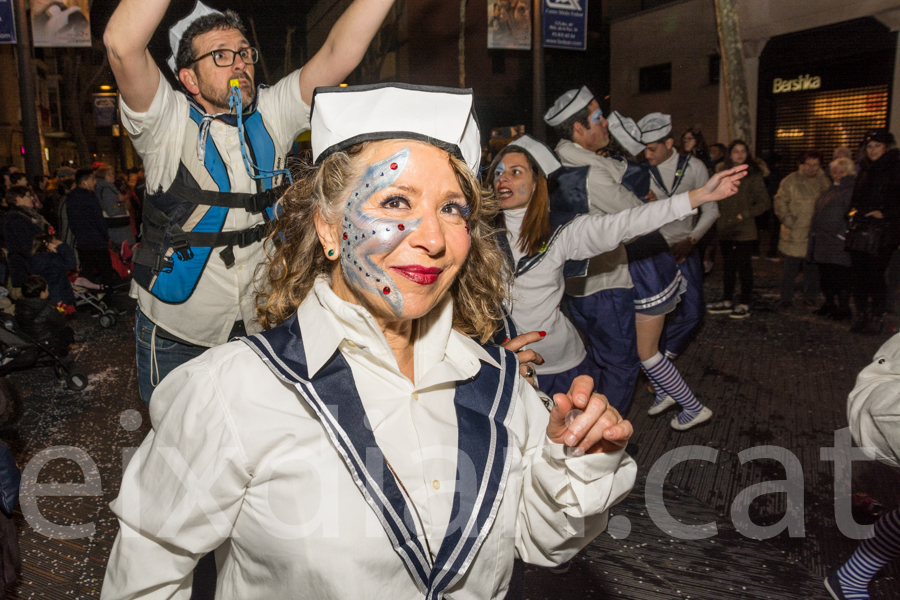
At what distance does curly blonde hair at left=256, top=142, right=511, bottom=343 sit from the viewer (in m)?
1.50

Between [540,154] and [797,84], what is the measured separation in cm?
1481

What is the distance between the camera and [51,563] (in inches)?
129

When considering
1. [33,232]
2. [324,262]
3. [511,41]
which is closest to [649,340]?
[324,262]

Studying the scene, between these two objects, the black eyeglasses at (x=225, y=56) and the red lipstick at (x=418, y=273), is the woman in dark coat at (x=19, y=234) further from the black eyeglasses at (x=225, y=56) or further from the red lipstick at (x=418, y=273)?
the red lipstick at (x=418, y=273)

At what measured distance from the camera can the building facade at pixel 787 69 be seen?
1371 centimetres

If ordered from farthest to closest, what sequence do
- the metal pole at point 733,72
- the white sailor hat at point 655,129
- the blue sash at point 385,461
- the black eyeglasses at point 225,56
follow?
the metal pole at point 733,72 < the white sailor hat at point 655,129 < the black eyeglasses at point 225,56 < the blue sash at point 385,461

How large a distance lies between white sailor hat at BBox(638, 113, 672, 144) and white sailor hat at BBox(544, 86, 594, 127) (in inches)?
41.1

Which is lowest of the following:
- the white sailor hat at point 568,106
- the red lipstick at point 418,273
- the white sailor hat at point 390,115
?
the red lipstick at point 418,273

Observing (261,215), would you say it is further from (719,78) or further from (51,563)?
(719,78)

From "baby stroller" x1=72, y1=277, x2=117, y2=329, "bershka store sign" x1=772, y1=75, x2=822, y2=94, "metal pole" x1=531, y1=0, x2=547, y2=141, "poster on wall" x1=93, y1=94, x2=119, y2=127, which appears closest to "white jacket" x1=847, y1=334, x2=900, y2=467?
"baby stroller" x1=72, y1=277, x2=117, y2=329

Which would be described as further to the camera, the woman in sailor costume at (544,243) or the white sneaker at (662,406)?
the white sneaker at (662,406)

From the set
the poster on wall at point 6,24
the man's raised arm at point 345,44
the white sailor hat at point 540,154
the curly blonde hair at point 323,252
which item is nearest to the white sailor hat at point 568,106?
the white sailor hat at point 540,154

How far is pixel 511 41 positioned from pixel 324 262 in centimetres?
1198

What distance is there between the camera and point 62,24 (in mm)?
11977
